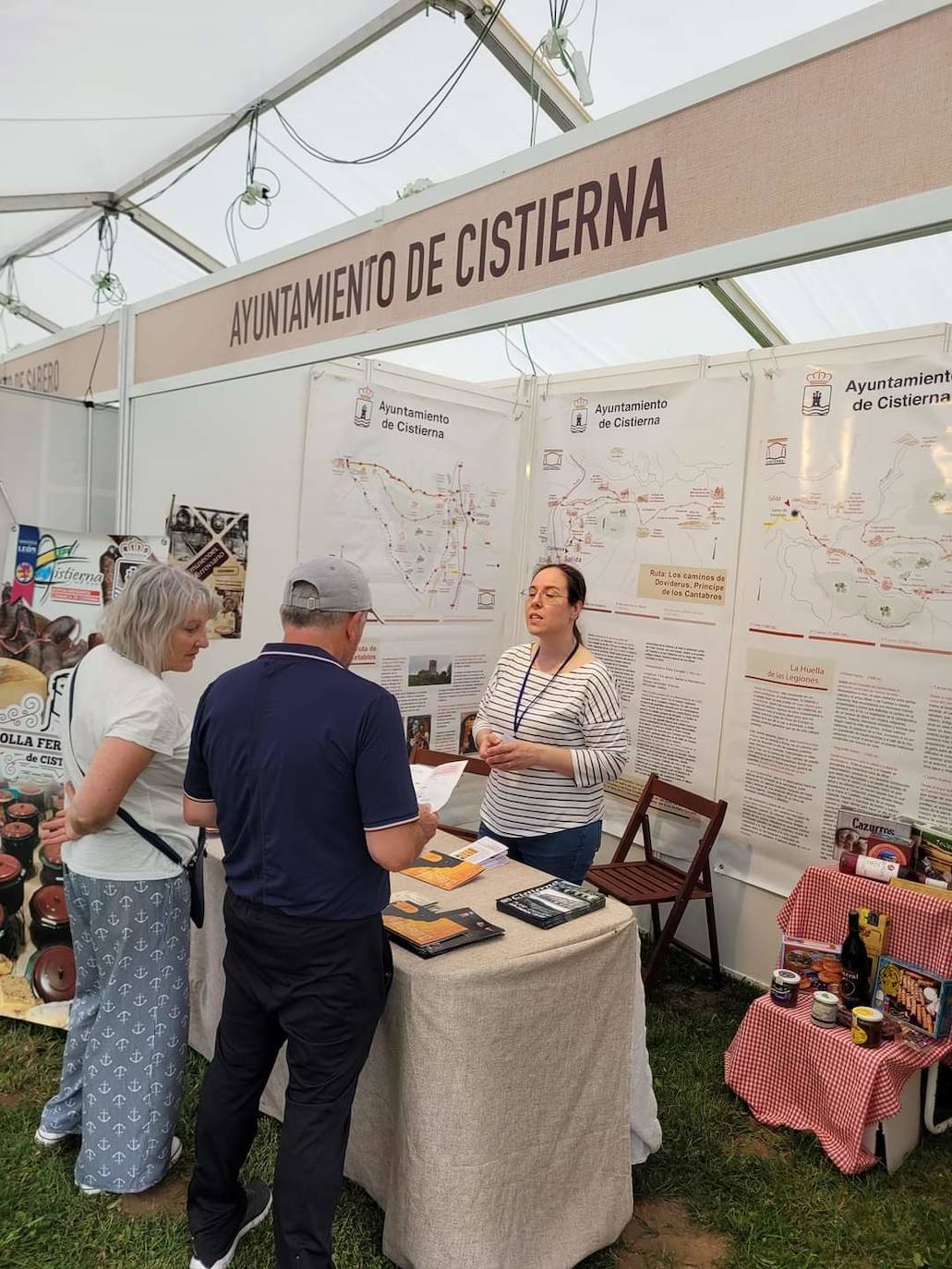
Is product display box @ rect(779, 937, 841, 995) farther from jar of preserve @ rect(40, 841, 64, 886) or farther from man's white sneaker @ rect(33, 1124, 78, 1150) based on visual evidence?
jar of preserve @ rect(40, 841, 64, 886)

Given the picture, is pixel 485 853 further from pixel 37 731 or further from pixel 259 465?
pixel 259 465

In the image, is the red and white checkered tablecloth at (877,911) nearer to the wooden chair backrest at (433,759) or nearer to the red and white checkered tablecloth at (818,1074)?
the red and white checkered tablecloth at (818,1074)

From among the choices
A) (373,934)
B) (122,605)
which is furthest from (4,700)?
(373,934)

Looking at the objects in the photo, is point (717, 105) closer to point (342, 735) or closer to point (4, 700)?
point (342, 735)

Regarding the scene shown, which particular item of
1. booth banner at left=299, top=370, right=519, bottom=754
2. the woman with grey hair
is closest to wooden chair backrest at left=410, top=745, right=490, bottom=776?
booth banner at left=299, top=370, right=519, bottom=754

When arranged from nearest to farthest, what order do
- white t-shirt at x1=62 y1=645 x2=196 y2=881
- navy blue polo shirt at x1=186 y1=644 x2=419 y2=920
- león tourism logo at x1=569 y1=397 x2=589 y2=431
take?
1. navy blue polo shirt at x1=186 y1=644 x2=419 y2=920
2. white t-shirt at x1=62 y1=645 x2=196 y2=881
3. león tourism logo at x1=569 y1=397 x2=589 y2=431

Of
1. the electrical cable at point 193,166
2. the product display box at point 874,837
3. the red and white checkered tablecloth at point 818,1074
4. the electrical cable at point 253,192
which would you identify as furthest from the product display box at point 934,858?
the electrical cable at point 193,166

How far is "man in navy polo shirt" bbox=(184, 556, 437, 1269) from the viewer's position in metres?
1.62

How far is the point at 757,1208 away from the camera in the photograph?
2328 mm

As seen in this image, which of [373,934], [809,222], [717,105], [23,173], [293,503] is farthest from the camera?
[23,173]

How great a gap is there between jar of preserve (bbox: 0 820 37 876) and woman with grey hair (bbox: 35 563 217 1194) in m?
0.89

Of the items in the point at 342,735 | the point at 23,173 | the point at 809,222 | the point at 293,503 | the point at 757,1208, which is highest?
the point at 23,173

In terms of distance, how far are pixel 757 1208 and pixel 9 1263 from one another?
1.85 m

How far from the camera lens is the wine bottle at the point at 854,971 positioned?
2770 millimetres
